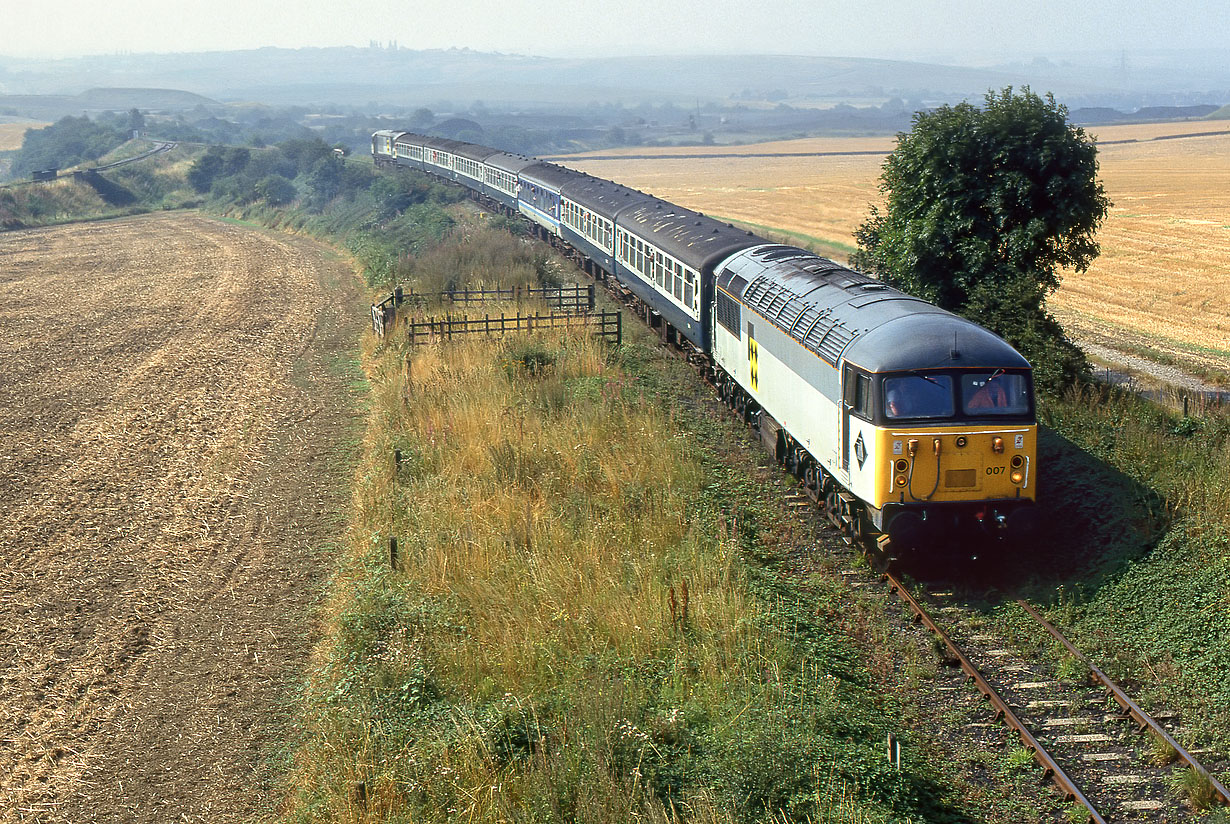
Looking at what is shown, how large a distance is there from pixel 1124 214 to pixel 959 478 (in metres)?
57.4

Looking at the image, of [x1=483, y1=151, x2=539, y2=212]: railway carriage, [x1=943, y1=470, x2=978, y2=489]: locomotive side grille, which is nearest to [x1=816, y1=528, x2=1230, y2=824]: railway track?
[x1=943, y1=470, x2=978, y2=489]: locomotive side grille

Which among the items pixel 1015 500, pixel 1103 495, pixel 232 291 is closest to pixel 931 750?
pixel 1015 500

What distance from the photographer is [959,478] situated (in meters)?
14.5

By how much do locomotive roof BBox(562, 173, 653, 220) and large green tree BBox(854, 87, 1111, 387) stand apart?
39.7 feet

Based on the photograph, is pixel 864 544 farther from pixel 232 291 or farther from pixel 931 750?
pixel 232 291

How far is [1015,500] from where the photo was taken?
14.6 meters

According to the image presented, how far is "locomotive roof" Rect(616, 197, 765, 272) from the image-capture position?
24.9 m

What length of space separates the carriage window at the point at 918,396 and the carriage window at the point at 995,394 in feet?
0.80

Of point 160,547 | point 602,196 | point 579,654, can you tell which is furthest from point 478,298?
point 579,654

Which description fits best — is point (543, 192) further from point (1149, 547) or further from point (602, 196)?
point (1149, 547)

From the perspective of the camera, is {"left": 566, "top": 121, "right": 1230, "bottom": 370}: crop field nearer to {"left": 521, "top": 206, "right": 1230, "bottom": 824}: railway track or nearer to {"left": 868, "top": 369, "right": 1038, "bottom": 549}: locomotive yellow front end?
{"left": 868, "top": 369, "right": 1038, "bottom": 549}: locomotive yellow front end

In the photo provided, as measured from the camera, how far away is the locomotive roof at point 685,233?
24875 mm

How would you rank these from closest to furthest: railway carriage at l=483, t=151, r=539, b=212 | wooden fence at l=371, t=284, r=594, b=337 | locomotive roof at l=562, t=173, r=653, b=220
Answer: wooden fence at l=371, t=284, r=594, b=337 → locomotive roof at l=562, t=173, r=653, b=220 → railway carriage at l=483, t=151, r=539, b=212

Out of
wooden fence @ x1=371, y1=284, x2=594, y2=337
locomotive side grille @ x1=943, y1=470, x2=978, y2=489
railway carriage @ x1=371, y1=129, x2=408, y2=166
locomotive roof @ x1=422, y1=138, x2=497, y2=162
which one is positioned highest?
railway carriage @ x1=371, y1=129, x2=408, y2=166
